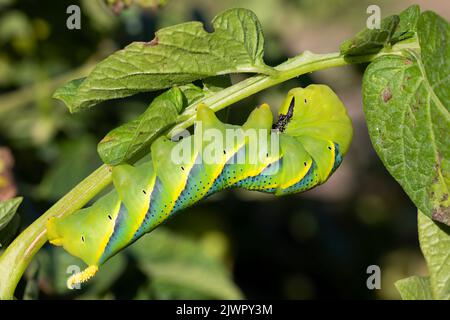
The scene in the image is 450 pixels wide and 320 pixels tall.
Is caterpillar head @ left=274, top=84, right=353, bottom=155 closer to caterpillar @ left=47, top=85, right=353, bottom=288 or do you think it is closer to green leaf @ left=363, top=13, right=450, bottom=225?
caterpillar @ left=47, top=85, right=353, bottom=288

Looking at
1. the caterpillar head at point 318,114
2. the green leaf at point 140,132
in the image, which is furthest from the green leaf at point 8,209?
the caterpillar head at point 318,114

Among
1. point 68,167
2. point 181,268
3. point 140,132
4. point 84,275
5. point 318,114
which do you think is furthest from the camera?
point 68,167

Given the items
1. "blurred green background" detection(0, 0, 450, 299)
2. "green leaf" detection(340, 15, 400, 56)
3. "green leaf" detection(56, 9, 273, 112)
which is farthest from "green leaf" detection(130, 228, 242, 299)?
"green leaf" detection(340, 15, 400, 56)

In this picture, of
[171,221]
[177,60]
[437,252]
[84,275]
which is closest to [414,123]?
[437,252]

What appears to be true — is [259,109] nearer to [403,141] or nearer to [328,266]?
[403,141]

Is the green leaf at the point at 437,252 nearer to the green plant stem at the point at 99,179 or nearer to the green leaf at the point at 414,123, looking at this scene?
the green leaf at the point at 414,123

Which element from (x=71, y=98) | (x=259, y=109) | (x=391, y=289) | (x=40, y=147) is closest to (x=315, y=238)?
(x=391, y=289)

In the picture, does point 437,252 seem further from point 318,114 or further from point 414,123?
point 318,114
